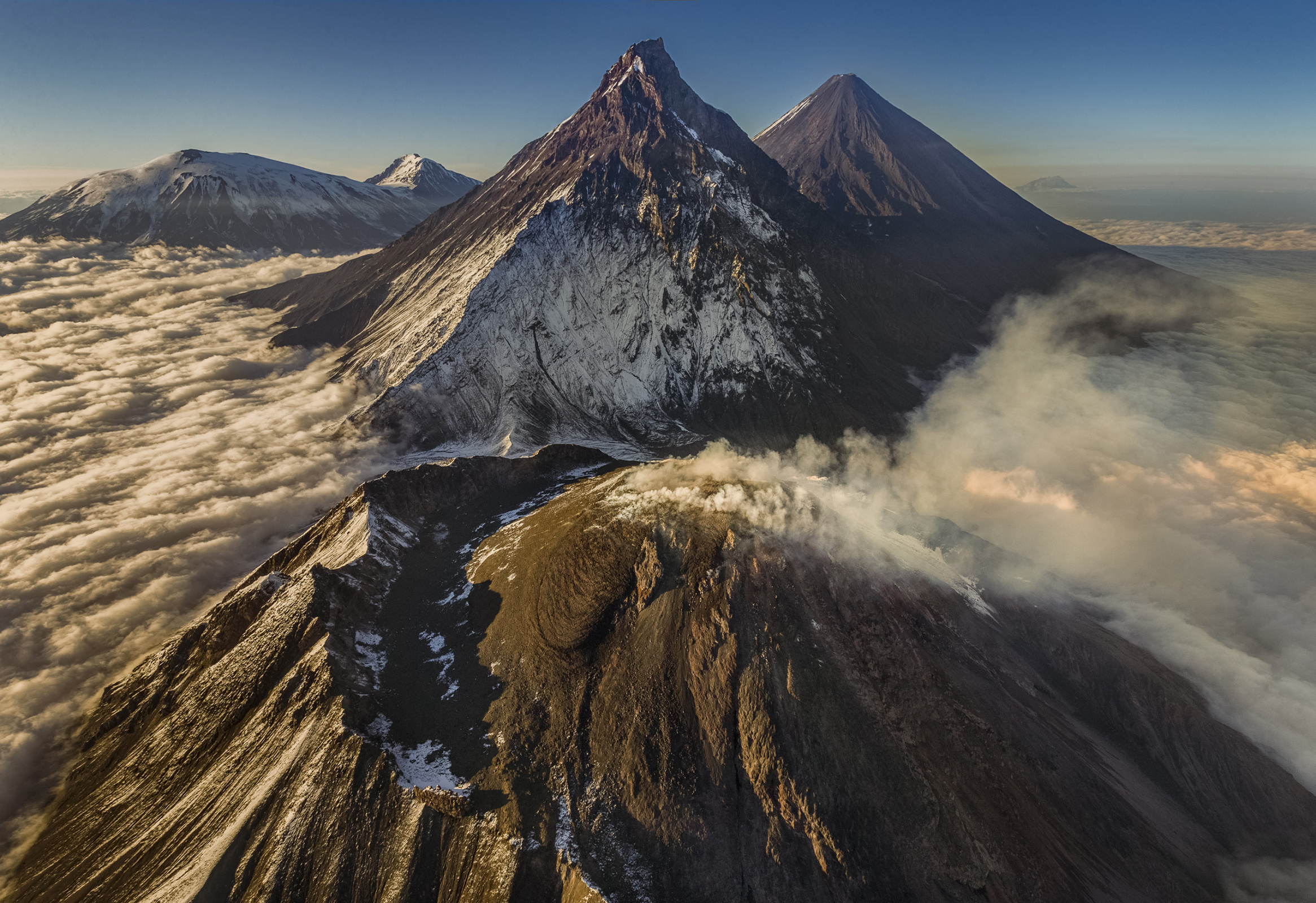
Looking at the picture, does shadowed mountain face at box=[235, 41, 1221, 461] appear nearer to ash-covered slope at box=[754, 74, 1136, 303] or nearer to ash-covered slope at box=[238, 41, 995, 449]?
ash-covered slope at box=[238, 41, 995, 449]

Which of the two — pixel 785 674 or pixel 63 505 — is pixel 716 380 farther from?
pixel 63 505

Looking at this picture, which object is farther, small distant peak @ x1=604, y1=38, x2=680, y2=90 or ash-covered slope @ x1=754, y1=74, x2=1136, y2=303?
ash-covered slope @ x1=754, y1=74, x2=1136, y2=303

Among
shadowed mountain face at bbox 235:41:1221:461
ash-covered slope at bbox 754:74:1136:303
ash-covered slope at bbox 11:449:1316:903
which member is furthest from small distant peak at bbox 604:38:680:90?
ash-covered slope at bbox 11:449:1316:903

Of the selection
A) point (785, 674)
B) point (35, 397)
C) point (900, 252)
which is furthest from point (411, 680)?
point (900, 252)

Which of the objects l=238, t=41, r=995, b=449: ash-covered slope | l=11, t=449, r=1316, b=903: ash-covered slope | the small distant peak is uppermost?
the small distant peak

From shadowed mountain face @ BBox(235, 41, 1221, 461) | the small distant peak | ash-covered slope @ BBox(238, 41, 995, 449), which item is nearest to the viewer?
shadowed mountain face @ BBox(235, 41, 1221, 461)

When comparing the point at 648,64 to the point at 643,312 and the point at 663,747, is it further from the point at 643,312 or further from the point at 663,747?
the point at 663,747
